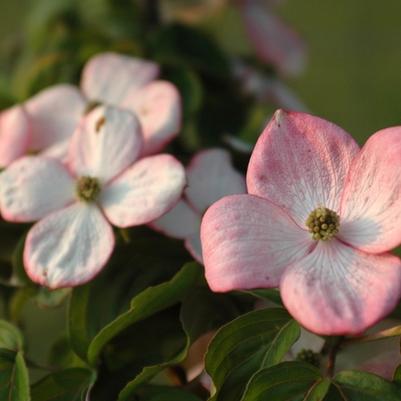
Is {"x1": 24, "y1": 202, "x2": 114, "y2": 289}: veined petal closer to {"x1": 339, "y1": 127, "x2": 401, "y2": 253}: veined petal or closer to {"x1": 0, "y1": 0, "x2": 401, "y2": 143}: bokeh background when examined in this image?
{"x1": 339, "y1": 127, "x2": 401, "y2": 253}: veined petal

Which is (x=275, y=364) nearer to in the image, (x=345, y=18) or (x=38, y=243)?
(x=38, y=243)

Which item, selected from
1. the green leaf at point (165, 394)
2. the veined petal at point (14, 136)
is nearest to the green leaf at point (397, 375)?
the green leaf at point (165, 394)

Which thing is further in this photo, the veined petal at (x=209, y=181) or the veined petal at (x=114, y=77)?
the veined petal at (x=114, y=77)

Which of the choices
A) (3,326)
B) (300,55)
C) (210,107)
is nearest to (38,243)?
(3,326)

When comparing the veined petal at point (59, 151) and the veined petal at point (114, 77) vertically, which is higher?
→ the veined petal at point (114, 77)

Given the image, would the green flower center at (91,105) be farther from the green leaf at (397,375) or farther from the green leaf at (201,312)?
the green leaf at (397,375)

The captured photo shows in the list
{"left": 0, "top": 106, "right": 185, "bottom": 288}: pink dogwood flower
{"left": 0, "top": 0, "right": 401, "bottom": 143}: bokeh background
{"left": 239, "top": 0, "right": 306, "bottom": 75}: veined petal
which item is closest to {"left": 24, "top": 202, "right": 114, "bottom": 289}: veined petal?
{"left": 0, "top": 106, "right": 185, "bottom": 288}: pink dogwood flower

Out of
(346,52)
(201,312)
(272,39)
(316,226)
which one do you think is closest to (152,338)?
(201,312)
